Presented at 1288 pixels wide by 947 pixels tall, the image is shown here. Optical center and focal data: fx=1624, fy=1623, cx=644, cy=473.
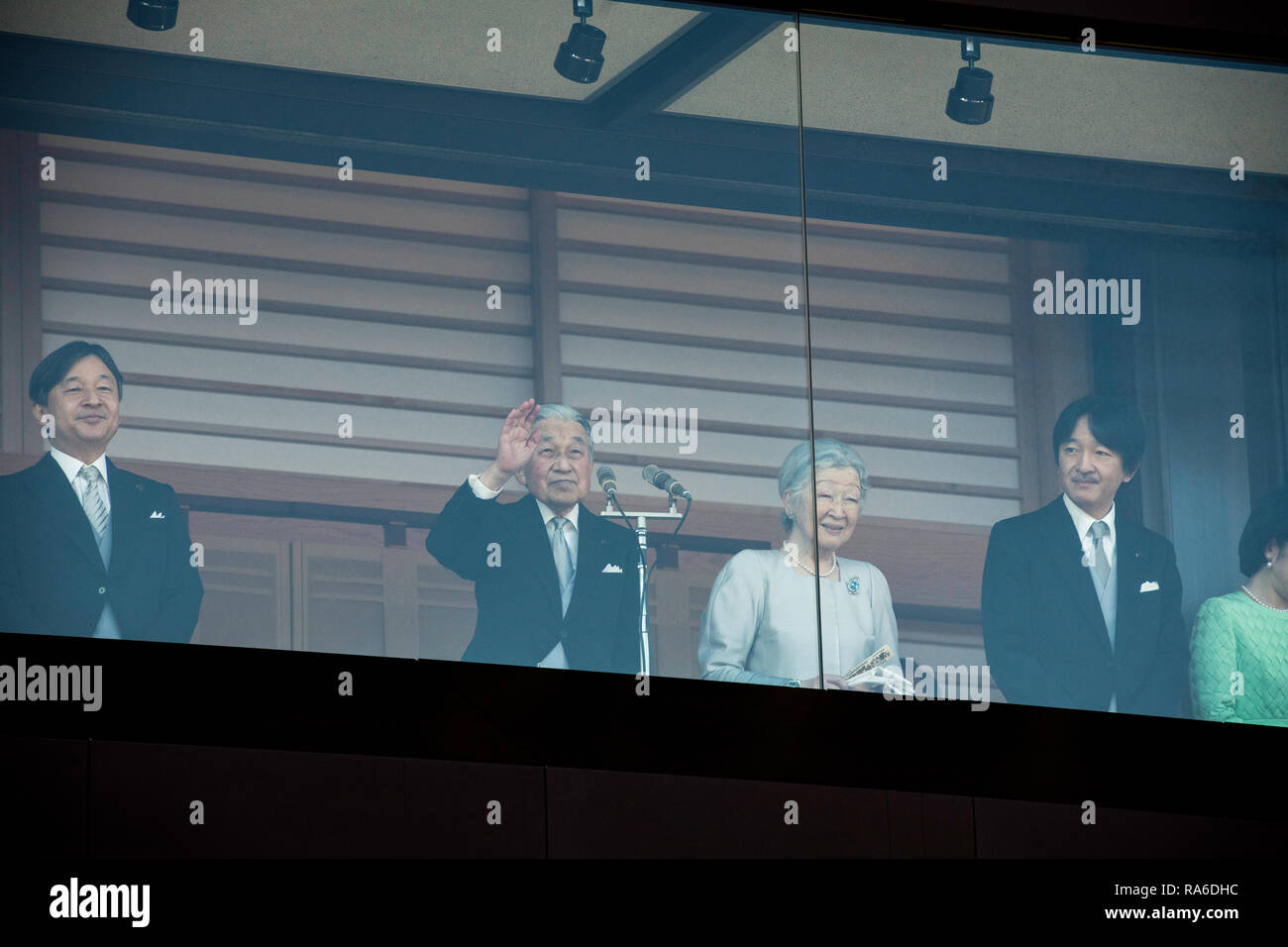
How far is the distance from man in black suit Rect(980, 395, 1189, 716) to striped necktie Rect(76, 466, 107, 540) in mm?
1701

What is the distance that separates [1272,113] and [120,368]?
2550mm

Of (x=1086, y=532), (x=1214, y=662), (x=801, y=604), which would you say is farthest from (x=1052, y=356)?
(x=801, y=604)

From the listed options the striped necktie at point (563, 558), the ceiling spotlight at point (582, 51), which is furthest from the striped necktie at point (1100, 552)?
the ceiling spotlight at point (582, 51)

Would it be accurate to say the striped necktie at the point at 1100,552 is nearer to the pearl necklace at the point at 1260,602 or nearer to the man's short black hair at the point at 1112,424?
the man's short black hair at the point at 1112,424

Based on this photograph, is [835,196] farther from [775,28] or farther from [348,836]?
[348,836]

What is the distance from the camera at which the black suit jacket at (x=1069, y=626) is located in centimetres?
321

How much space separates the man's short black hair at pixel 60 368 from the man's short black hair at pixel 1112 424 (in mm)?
1892

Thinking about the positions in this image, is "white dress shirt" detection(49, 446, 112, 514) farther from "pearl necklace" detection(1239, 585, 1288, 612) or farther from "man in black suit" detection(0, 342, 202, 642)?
"pearl necklace" detection(1239, 585, 1288, 612)

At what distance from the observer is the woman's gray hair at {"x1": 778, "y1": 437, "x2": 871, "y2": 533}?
10.1 feet

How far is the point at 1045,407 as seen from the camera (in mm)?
3330

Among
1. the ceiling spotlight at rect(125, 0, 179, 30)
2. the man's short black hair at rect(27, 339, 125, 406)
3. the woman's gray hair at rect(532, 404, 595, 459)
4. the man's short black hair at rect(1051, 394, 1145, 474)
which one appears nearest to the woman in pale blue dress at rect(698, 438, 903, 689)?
the woman's gray hair at rect(532, 404, 595, 459)

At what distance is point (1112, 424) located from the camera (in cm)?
338
